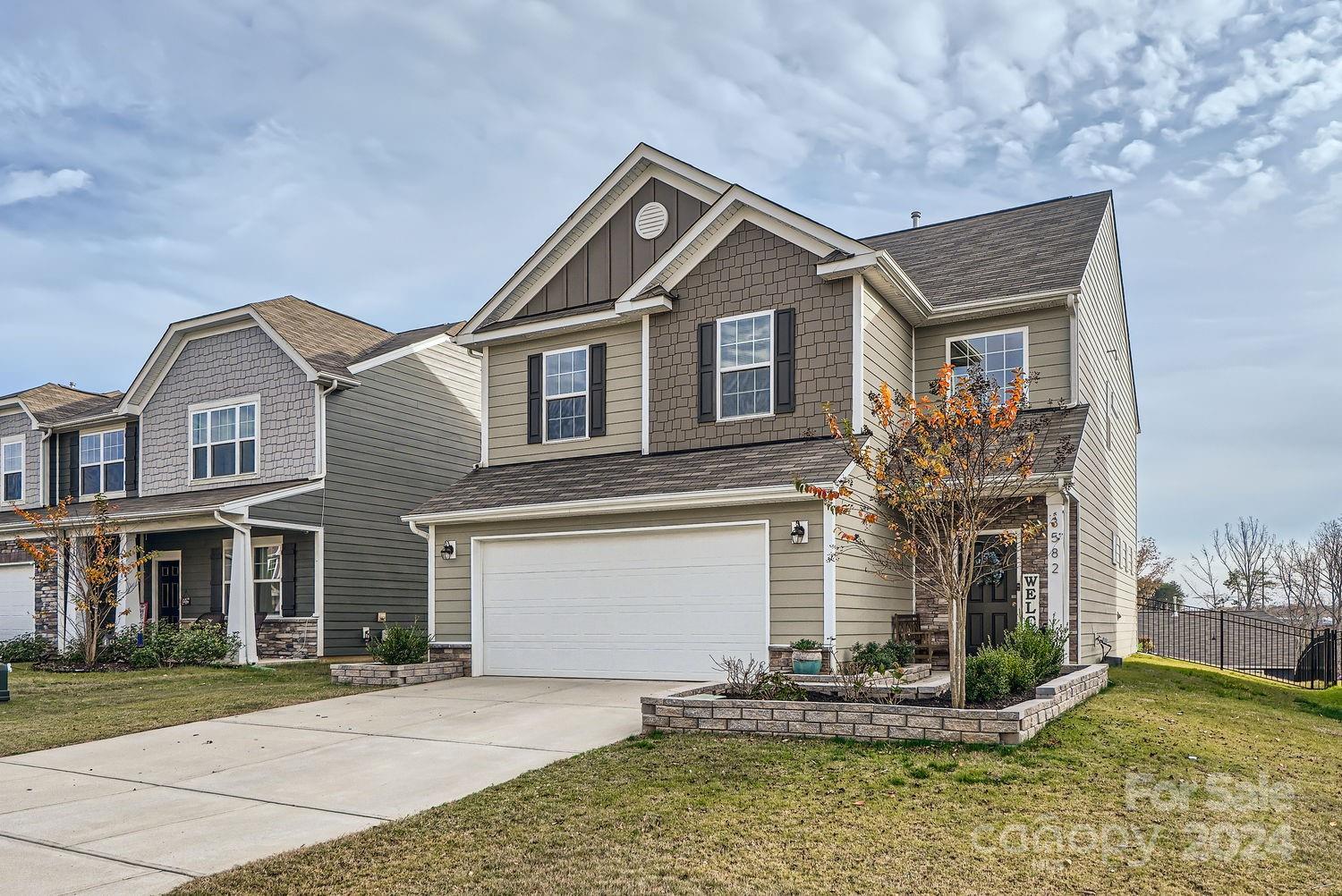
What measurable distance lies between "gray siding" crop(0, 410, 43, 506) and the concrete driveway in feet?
56.9

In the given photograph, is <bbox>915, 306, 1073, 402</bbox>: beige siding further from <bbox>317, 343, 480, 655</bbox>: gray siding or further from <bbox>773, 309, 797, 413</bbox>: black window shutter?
<bbox>317, 343, 480, 655</bbox>: gray siding

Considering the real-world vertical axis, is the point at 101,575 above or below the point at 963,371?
below

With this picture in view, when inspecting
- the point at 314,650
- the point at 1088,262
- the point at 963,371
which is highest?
the point at 1088,262

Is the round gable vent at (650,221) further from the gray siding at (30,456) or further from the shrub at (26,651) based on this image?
the gray siding at (30,456)

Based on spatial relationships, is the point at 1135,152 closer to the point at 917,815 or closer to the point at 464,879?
the point at 917,815

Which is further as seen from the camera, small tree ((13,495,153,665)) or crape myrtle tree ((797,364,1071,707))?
small tree ((13,495,153,665))

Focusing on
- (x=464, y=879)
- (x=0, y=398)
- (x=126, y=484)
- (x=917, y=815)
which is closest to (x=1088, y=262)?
(x=917, y=815)

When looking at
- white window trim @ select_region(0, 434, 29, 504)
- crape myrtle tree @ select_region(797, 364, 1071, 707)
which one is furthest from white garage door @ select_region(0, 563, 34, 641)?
crape myrtle tree @ select_region(797, 364, 1071, 707)

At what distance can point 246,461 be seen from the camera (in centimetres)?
2033

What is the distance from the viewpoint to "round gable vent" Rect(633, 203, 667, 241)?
15.9m

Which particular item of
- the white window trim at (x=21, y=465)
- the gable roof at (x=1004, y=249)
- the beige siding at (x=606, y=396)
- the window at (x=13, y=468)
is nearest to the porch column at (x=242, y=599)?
the beige siding at (x=606, y=396)

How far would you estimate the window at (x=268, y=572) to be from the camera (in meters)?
19.7

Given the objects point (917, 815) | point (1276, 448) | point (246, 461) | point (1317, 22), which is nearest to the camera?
point (917, 815)

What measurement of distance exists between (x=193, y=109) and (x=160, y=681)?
941cm
